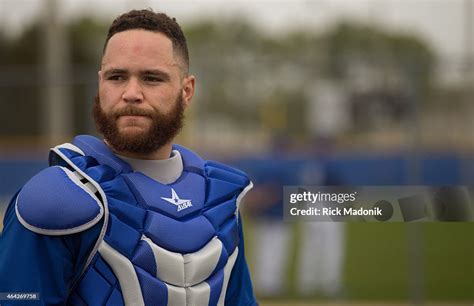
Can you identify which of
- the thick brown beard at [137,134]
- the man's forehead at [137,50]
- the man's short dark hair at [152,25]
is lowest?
the thick brown beard at [137,134]

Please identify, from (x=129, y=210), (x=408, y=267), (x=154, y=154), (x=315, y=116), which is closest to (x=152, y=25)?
(x=154, y=154)

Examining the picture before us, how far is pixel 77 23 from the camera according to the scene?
24938mm

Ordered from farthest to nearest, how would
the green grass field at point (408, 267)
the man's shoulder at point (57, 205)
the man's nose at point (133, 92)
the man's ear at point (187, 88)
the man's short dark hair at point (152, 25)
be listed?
1. the green grass field at point (408, 267)
2. the man's ear at point (187, 88)
3. the man's short dark hair at point (152, 25)
4. the man's nose at point (133, 92)
5. the man's shoulder at point (57, 205)

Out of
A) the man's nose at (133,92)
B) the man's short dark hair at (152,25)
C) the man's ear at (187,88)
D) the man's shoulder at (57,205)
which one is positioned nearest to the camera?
the man's shoulder at (57,205)

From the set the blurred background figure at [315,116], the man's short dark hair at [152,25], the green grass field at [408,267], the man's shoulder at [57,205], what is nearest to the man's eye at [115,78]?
the man's short dark hair at [152,25]

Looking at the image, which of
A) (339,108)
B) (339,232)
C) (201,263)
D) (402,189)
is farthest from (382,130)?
(201,263)

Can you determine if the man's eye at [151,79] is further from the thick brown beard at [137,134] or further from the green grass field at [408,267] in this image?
the green grass field at [408,267]

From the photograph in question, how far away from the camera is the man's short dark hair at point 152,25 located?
2381 mm

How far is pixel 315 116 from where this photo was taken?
16906 mm

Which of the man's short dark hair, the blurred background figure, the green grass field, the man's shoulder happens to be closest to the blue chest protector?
the man's shoulder

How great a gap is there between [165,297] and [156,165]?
1.29 ft

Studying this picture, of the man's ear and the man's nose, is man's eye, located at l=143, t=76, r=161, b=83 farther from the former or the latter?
the man's ear

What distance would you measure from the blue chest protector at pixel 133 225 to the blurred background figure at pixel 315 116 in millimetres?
1877

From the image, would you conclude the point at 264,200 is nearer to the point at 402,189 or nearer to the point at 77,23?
the point at 402,189
